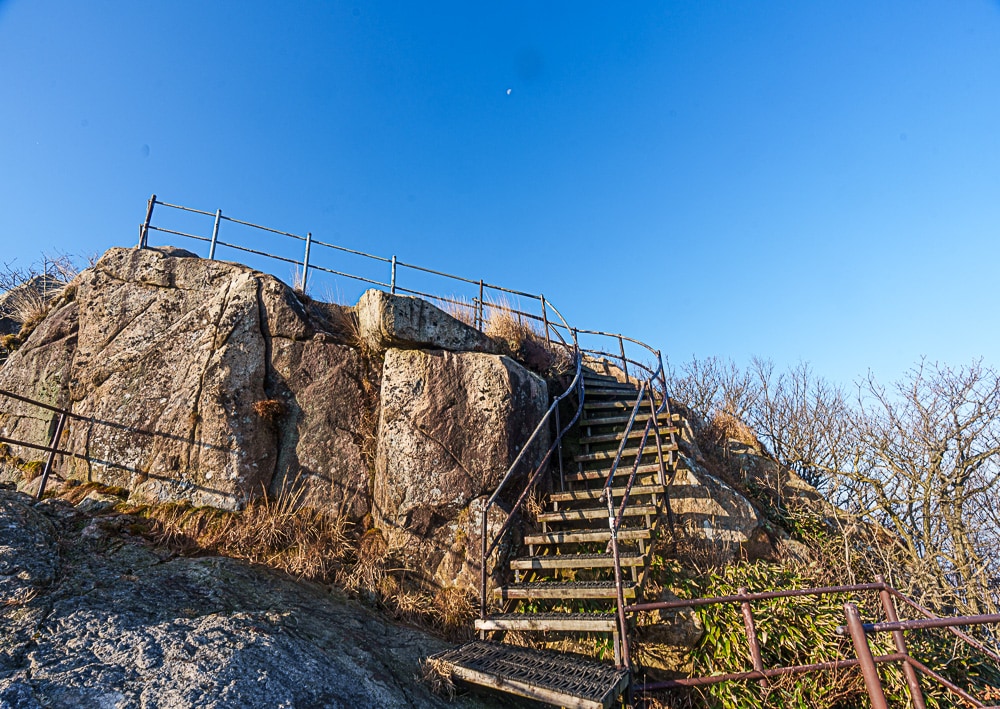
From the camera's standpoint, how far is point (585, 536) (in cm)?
603

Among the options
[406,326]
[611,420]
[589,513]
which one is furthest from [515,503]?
[406,326]

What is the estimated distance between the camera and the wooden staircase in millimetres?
4203

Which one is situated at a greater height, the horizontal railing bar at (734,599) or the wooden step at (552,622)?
the horizontal railing bar at (734,599)

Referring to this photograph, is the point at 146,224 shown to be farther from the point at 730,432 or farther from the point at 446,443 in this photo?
the point at 730,432

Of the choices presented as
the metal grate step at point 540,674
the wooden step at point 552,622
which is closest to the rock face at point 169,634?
the metal grate step at point 540,674

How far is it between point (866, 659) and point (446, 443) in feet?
16.0

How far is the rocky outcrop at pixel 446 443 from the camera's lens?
6.50 meters

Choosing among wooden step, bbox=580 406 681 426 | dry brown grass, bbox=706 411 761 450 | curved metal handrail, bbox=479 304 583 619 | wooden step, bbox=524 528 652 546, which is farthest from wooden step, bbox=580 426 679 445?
dry brown grass, bbox=706 411 761 450

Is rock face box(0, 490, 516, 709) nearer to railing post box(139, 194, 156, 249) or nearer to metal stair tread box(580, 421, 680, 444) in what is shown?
metal stair tread box(580, 421, 680, 444)

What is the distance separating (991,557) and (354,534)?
34.6 feet

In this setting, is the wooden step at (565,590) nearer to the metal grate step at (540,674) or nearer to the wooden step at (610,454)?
the metal grate step at (540,674)

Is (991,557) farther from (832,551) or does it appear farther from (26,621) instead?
(26,621)

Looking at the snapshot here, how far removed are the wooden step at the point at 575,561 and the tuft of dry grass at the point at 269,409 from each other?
3.73 meters

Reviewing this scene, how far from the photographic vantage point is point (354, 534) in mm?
6531
